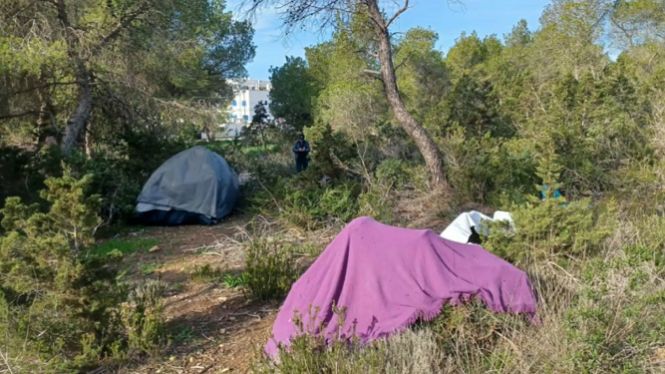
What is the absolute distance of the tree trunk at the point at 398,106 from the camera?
9117 mm

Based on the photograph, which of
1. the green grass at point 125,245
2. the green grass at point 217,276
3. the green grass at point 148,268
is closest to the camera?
the green grass at point 217,276

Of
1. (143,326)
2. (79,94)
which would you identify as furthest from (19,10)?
(143,326)

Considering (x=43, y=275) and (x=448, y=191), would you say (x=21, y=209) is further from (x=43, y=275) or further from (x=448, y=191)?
(x=448, y=191)

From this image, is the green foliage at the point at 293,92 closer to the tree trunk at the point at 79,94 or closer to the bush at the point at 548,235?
the tree trunk at the point at 79,94

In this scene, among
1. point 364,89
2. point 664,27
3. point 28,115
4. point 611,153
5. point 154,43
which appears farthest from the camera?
point 664,27

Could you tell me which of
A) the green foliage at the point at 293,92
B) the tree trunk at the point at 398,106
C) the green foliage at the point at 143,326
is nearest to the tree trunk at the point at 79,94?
the tree trunk at the point at 398,106

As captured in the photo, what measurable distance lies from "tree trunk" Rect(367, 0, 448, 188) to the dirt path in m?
3.33

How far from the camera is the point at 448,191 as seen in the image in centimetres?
898

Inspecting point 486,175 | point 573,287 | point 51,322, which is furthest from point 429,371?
point 486,175

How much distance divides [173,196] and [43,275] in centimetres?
613

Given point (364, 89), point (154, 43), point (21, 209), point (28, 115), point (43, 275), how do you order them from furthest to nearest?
point (364, 89) → point (154, 43) → point (28, 115) → point (21, 209) → point (43, 275)

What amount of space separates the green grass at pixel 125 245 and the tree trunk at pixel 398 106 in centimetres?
422

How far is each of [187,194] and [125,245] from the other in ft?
6.17

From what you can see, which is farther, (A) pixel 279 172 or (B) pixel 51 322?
(A) pixel 279 172
